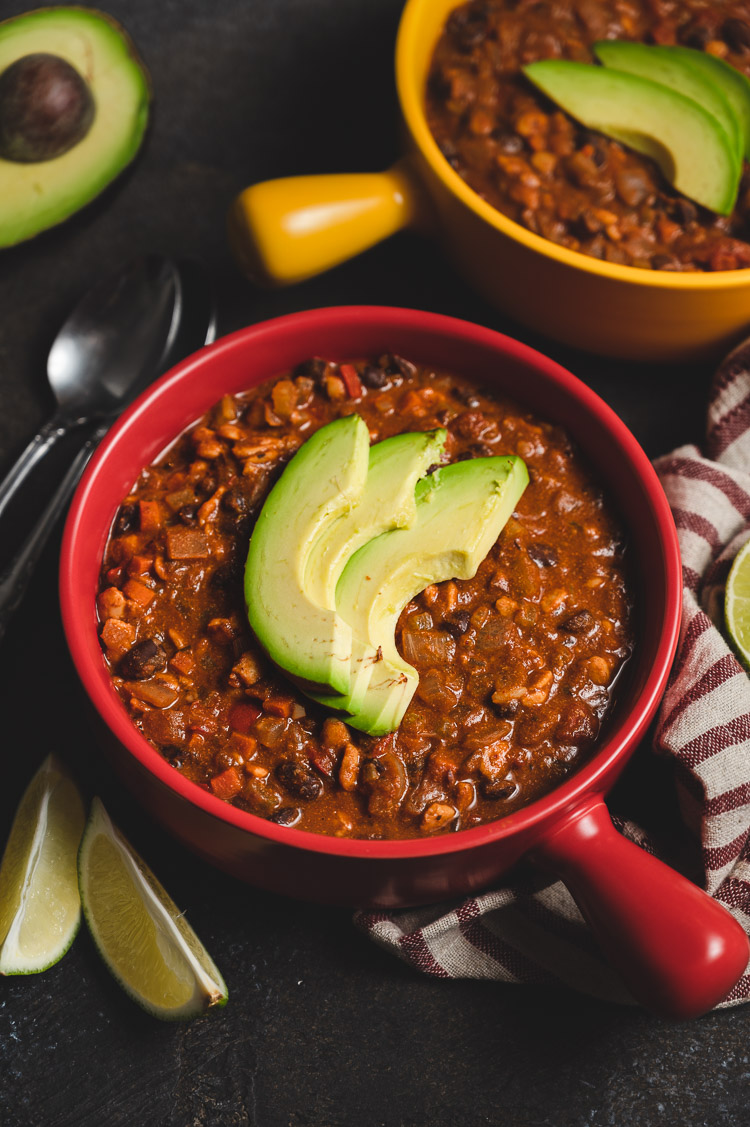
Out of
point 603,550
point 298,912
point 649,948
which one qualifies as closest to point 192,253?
point 603,550

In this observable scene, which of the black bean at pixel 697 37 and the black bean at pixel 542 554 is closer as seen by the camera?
the black bean at pixel 542 554

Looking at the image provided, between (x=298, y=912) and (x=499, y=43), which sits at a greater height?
(x=499, y=43)

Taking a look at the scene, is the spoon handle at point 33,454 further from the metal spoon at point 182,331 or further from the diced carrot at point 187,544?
the diced carrot at point 187,544

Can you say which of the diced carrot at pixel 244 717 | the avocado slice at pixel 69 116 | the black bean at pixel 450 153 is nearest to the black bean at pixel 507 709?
the diced carrot at pixel 244 717

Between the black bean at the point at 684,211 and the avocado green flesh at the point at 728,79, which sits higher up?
the avocado green flesh at the point at 728,79

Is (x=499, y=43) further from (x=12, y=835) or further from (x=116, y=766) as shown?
→ (x=12, y=835)

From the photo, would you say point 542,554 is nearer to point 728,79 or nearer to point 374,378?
point 374,378
